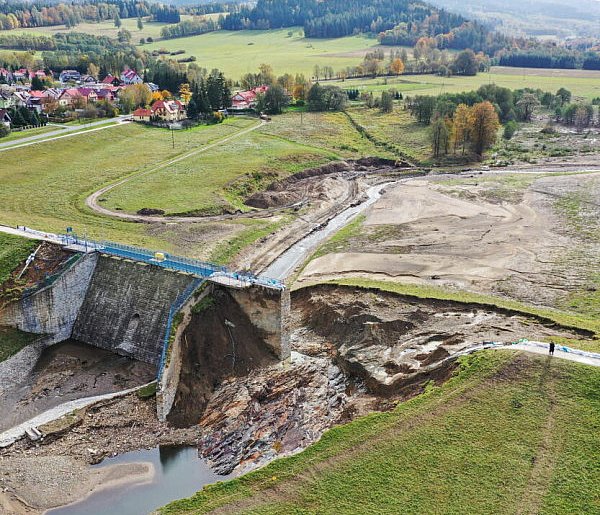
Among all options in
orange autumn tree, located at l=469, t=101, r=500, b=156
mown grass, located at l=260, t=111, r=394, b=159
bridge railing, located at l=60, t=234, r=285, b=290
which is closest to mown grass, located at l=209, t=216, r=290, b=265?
bridge railing, located at l=60, t=234, r=285, b=290

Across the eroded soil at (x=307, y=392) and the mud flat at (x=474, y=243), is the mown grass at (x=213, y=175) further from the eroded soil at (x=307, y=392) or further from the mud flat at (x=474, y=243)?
the eroded soil at (x=307, y=392)

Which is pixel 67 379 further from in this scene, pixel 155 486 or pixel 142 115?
pixel 142 115

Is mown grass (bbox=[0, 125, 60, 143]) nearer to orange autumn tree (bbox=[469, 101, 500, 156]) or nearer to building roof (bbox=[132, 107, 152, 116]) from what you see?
building roof (bbox=[132, 107, 152, 116])

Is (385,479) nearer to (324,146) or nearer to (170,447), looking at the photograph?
(170,447)

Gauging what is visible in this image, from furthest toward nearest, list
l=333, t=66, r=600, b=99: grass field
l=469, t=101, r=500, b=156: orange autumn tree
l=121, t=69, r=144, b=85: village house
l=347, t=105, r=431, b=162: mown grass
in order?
1. l=333, t=66, r=600, b=99: grass field
2. l=121, t=69, r=144, b=85: village house
3. l=347, t=105, r=431, b=162: mown grass
4. l=469, t=101, r=500, b=156: orange autumn tree

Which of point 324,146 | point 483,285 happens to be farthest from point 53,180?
point 483,285

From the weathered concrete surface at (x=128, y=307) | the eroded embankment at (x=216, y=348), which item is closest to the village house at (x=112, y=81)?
the weathered concrete surface at (x=128, y=307)

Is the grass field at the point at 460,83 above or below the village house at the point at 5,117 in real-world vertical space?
below
